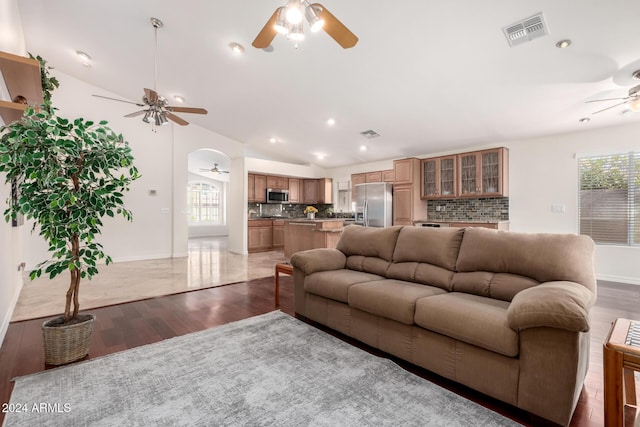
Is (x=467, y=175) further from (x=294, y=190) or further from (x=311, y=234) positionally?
(x=294, y=190)

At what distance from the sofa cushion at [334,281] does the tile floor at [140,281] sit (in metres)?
2.19

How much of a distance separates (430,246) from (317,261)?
108 cm

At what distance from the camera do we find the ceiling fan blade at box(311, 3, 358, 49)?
1.94 meters

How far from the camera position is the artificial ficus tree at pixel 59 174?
1.86m

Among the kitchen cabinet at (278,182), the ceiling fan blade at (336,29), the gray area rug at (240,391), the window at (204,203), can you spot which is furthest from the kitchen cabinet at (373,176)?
the window at (204,203)

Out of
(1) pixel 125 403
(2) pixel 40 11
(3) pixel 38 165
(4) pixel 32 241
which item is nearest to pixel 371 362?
(1) pixel 125 403

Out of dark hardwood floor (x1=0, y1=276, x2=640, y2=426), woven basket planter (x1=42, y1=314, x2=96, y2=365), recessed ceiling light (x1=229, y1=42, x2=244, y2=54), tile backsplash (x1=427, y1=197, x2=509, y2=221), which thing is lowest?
dark hardwood floor (x1=0, y1=276, x2=640, y2=426)

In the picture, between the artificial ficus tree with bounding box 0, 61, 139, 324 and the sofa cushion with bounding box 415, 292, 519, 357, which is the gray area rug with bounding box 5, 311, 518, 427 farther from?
the artificial ficus tree with bounding box 0, 61, 139, 324

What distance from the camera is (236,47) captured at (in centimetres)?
393

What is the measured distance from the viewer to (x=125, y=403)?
1.67m

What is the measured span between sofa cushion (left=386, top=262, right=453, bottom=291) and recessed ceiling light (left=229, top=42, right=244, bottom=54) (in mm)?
3390

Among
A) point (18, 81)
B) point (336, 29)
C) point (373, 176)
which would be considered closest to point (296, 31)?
point (336, 29)

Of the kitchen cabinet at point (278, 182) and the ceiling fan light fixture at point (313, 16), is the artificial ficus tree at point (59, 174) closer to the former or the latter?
the ceiling fan light fixture at point (313, 16)

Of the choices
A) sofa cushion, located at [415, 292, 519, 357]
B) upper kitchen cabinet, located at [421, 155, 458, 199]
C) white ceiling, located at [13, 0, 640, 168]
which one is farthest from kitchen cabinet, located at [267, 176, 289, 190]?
sofa cushion, located at [415, 292, 519, 357]
